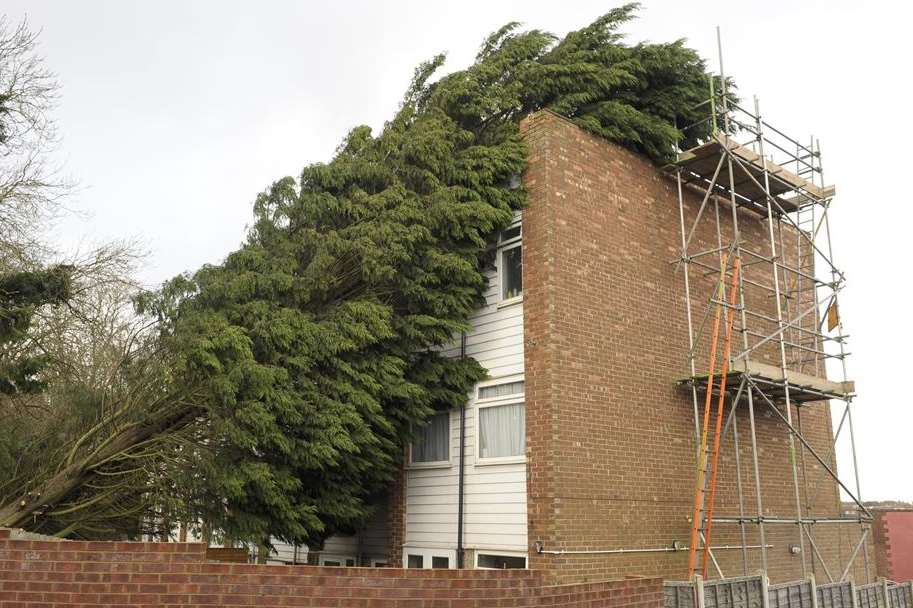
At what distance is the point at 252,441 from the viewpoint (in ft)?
33.0

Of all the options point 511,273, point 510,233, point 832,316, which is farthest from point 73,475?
point 832,316

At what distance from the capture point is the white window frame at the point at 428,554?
1239 cm

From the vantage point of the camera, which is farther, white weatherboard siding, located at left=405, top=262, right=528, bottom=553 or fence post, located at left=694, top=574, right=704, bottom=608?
white weatherboard siding, located at left=405, top=262, right=528, bottom=553

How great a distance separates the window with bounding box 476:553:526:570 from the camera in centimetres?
1154

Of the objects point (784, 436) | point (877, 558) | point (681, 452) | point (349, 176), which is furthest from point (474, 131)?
point (877, 558)

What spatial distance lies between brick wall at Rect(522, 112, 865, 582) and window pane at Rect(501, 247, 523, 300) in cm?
48

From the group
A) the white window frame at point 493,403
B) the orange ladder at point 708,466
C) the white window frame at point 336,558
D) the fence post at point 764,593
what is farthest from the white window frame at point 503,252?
the white window frame at point 336,558

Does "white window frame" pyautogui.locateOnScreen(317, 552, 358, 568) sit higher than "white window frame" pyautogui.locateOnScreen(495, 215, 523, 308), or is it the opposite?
"white window frame" pyautogui.locateOnScreen(495, 215, 523, 308)

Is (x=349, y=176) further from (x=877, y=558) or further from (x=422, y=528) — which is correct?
(x=877, y=558)

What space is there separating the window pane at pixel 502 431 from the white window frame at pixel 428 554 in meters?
1.57

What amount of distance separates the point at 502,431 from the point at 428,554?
2.37 m

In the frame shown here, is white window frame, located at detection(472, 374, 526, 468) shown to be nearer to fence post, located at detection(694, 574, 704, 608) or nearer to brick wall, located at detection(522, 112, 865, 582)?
brick wall, located at detection(522, 112, 865, 582)

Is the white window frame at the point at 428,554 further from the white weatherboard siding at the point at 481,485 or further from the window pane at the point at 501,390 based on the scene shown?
the window pane at the point at 501,390

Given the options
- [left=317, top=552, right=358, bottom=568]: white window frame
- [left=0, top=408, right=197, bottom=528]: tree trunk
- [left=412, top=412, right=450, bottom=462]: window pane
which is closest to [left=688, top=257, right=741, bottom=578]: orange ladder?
[left=412, top=412, right=450, bottom=462]: window pane
